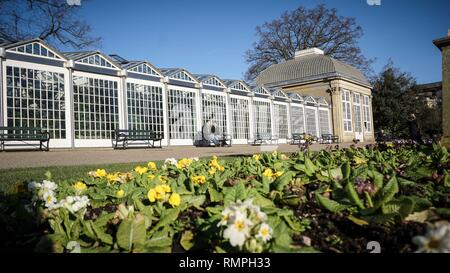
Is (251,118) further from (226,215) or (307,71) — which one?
(226,215)

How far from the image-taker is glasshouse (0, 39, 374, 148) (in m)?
10.4

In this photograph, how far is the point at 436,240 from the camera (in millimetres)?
828

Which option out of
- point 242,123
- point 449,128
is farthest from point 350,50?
point 449,128

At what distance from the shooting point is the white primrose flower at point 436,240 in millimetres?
811

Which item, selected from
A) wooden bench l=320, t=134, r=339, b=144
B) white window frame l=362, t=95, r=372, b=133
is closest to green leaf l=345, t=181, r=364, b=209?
wooden bench l=320, t=134, r=339, b=144

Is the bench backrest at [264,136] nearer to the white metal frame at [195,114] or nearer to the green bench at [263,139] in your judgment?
the green bench at [263,139]

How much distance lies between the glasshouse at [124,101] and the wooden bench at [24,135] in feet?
1.04

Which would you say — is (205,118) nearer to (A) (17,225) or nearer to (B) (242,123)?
(B) (242,123)

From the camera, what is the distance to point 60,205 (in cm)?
167

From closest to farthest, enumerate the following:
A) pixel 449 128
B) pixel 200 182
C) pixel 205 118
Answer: pixel 200 182 → pixel 449 128 → pixel 205 118

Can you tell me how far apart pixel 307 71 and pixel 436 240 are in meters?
30.6

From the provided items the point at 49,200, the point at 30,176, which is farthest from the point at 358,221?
the point at 30,176

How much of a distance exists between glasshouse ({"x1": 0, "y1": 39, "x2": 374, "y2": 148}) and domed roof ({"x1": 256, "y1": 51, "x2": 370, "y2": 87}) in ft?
14.4
